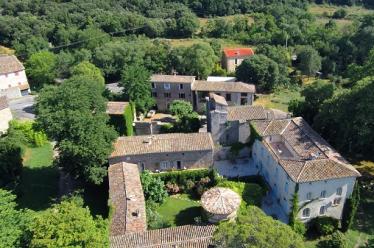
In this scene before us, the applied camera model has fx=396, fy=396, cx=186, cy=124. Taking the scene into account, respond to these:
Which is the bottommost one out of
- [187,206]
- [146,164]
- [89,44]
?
[187,206]

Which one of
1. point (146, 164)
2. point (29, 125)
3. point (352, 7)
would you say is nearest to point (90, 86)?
point (146, 164)

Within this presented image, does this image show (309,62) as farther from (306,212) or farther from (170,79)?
(306,212)

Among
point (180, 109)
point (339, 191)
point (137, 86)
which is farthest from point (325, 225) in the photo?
point (137, 86)

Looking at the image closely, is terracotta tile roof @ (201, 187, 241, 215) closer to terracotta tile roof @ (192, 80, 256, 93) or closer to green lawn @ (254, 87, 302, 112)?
terracotta tile roof @ (192, 80, 256, 93)

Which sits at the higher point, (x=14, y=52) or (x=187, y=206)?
(x=14, y=52)

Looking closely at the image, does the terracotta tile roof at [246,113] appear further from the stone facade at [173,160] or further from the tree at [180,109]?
the tree at [180,109]

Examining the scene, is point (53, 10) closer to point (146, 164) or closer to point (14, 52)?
point (14, 52)
